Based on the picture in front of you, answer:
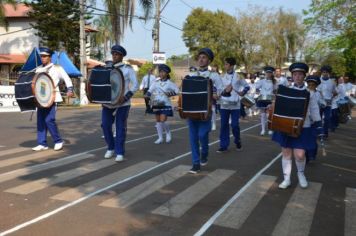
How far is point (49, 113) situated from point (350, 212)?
20.5ft

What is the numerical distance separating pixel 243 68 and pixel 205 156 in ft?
178

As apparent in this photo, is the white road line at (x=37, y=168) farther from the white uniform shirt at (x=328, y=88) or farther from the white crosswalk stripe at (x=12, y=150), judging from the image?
the white uniform shirt at (x=328, y=88)

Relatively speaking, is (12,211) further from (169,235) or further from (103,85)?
(103,85)

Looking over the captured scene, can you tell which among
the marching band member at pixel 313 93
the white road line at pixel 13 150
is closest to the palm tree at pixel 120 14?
the white road line at pixel 13 150

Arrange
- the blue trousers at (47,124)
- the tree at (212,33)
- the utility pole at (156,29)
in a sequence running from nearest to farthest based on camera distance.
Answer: the blue trousers at (47,124)
the utility pole at (156,29)
the tree at (212,33)

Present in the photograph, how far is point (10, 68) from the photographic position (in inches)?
1674

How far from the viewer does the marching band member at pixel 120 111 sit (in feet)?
29.4

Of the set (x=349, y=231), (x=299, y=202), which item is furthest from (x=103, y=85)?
(x=349, y=231)

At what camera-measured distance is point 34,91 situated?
31.2ft

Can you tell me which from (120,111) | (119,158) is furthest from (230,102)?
(119,158)

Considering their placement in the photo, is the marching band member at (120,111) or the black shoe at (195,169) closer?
the black shoe at (195,169)

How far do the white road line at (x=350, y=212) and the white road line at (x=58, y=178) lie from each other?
3.98 meters

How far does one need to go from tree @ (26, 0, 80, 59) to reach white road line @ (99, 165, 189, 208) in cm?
2900

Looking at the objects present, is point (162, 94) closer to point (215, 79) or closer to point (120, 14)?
point (215, 79)
